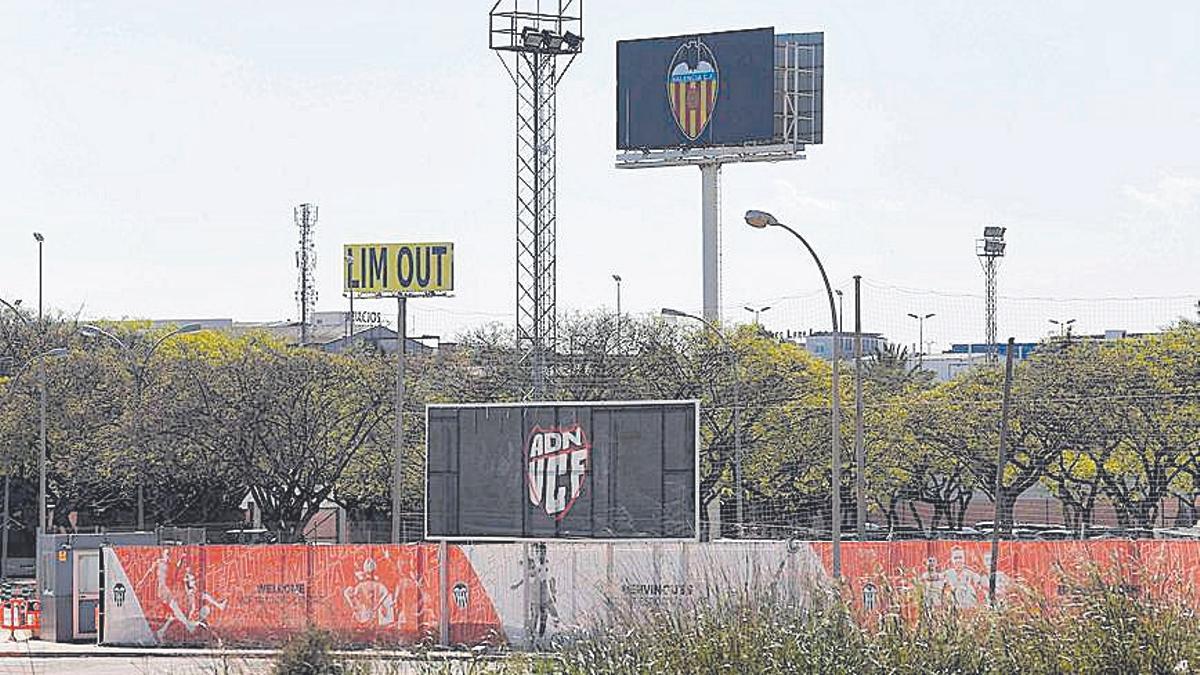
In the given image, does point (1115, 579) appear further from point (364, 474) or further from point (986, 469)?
point (364, 474)

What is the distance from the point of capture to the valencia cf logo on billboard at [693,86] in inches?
2741

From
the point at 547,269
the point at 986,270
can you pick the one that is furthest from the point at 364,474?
the point at 986,270

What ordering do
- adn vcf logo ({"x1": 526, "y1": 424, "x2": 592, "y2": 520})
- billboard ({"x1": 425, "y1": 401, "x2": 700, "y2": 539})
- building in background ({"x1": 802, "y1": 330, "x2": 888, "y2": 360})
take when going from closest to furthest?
billboard ({"x1": 425, "y1": 401, "x2": 700, "y2": 539}) → adn vcf logo ({"x1": 526, "y1": 424, "x2": 592, "y2": 520}) → building in background ({"x1": 802, "y1": 330, "x2": 888, "y2": 360})

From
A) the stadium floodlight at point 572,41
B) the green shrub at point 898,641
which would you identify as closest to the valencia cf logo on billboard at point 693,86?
the stadium floodlight at point 572,41

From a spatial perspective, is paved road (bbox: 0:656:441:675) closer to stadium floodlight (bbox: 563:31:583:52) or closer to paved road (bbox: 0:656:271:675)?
paved road (bbox: 0:656:271:675)

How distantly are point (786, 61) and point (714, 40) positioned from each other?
3322mm

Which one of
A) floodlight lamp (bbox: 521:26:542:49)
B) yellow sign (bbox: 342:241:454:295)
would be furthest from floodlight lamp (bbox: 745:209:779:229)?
yellow sign (bbox: 342:241:454:295)

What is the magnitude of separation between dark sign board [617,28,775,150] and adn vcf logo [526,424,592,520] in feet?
144

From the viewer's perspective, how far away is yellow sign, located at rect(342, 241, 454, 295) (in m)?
94.6

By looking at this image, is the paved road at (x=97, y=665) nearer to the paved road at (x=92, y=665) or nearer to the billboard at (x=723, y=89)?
the paved road at (x=92, y=665)

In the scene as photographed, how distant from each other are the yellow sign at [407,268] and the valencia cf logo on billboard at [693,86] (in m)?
26.4

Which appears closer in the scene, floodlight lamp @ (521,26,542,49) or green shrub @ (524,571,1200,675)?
green shrub @ (524,571,1200,675)

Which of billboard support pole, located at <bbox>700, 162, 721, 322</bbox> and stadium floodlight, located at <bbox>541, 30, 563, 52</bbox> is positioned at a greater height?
stadium floodlight, located at <bbox>541, 30, 563, 52</bbox>

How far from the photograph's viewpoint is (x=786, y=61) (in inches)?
2778
